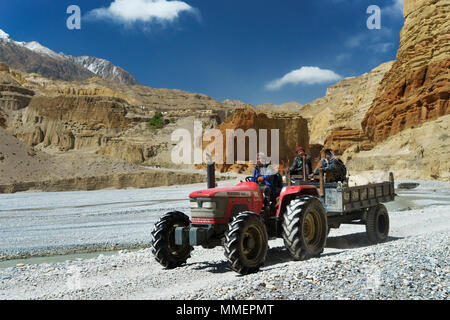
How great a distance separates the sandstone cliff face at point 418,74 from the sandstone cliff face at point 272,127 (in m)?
13.0

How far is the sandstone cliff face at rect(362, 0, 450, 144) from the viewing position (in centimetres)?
3956

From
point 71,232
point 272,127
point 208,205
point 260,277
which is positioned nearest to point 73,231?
point 71,232

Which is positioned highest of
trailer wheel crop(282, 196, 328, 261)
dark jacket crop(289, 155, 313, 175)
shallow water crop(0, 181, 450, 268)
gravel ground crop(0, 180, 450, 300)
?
dark jacket crop(289, 155, 313, 175)

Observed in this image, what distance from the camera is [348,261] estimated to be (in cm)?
541

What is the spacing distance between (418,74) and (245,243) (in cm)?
4383

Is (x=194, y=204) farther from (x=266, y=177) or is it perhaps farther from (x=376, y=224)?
(x=376, y=224)

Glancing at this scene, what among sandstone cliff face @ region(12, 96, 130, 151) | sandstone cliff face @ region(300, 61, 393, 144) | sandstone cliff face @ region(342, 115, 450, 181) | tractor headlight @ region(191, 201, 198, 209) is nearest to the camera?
tractor headlight @ region(191, 201, 198, 209)

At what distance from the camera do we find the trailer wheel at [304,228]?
643 cm

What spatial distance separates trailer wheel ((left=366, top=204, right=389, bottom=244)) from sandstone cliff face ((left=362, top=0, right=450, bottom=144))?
34607 millimetres

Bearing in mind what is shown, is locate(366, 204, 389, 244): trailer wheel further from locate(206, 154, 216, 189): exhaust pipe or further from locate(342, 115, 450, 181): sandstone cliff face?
locate(342, 115, 450, 181): sandstone cliff face

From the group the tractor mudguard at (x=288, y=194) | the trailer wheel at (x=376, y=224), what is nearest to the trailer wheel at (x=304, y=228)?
the tractor mudguard at (x=288, y=194)

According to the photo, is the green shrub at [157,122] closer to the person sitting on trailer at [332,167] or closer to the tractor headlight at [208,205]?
the person sitting on trailer at [332,167]

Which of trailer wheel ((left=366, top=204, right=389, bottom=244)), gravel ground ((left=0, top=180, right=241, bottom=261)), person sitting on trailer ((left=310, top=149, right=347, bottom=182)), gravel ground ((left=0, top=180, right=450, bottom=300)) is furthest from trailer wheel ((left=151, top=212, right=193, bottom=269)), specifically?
trailer wheel ((left=366, top=204, right=389, bottom=244))
